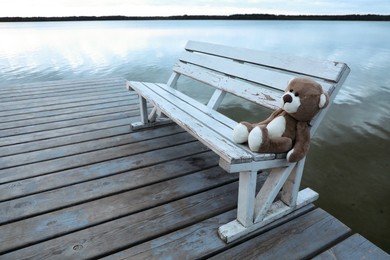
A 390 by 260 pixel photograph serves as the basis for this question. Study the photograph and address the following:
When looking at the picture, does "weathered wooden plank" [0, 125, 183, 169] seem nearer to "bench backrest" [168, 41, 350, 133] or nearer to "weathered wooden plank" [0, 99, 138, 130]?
"bench backrest" [168, 41, 350, 133]

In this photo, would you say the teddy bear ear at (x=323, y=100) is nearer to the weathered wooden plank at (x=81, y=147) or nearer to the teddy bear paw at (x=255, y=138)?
the teddy bear paw at (x=255, y=138)

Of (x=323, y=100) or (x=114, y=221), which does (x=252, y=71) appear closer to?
(x=323, y=100)

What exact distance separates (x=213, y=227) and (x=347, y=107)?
5.13m

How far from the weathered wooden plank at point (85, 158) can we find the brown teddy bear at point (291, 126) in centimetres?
118

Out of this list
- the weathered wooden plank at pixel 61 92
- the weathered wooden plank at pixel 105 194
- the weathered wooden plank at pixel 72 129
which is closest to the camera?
the weathered wooden plank at pixel 105 194

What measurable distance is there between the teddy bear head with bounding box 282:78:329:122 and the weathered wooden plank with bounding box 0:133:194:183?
134 centimetres

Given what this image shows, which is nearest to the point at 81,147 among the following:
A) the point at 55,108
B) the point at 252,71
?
the point at 55,108

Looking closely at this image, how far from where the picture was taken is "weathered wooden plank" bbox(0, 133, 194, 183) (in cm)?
194

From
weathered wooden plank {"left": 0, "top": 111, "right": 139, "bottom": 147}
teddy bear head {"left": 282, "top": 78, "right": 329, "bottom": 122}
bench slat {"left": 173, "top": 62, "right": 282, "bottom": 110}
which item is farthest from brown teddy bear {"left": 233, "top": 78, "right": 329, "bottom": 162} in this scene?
weathered wooden plank {"left": 0, "top": 111, "right": 139, "bottom": 147}

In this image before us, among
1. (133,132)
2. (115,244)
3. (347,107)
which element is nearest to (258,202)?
(115,244)

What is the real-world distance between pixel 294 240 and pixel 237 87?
1.07m

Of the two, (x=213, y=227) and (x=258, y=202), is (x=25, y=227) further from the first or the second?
(x=258, y=202)

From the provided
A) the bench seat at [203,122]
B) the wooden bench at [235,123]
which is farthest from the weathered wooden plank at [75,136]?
the wooden bench at [235,123]

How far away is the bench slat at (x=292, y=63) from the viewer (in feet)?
4.43
